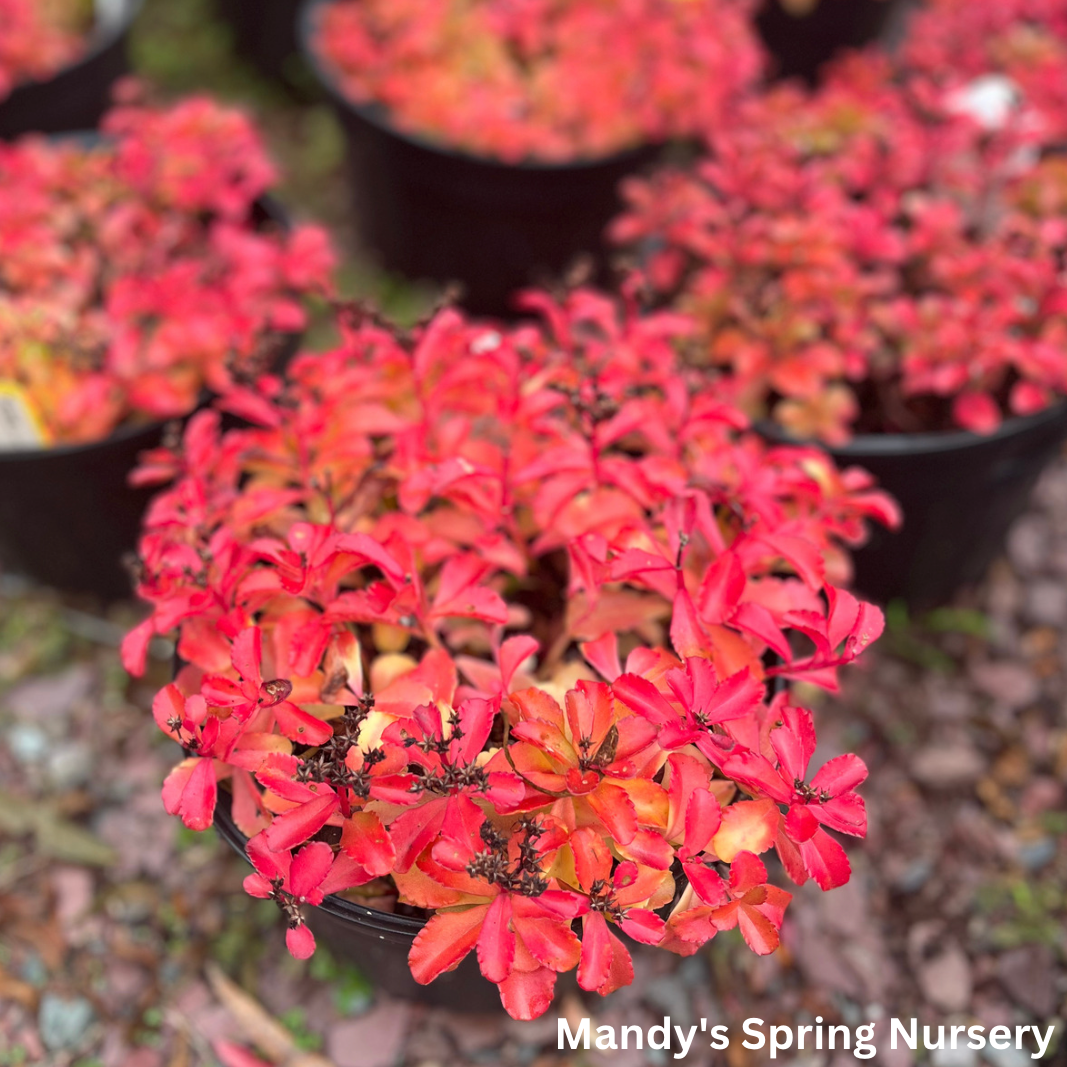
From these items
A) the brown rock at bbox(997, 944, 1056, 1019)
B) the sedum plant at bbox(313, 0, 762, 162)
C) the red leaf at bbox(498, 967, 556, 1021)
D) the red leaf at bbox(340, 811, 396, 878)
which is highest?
the sedum plant at bbox(313, 0, 762, 162)

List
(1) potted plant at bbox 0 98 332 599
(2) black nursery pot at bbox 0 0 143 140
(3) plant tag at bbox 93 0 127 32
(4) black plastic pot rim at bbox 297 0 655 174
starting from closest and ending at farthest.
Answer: (1) potted plant at bbox 0 98 332 599, (4) black plastic pot rim at bbox 297 0 655 174, (2) black nursery pot at bbox 0 0 143 140, (3) plant tag at bbox 93 0 127 32

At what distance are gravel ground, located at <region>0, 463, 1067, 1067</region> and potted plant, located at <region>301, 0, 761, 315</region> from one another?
1.39 m

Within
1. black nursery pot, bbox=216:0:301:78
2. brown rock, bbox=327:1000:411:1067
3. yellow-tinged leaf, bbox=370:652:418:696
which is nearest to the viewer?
yellow-tinged leaf, bbox=370:652:418:696

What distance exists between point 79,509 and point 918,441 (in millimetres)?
1578

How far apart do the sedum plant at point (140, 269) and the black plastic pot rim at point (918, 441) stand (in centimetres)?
90

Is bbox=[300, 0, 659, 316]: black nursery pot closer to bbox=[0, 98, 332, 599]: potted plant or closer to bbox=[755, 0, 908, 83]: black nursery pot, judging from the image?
bbox=[0, 98, 332, 599]: potted plant

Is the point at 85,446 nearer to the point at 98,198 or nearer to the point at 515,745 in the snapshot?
the point at 98,198

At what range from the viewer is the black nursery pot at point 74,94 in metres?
2.45

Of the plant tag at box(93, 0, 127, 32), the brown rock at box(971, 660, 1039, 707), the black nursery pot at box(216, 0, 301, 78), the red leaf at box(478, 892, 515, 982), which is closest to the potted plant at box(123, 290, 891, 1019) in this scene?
the red leaf at box(478, 892, 515, 982)

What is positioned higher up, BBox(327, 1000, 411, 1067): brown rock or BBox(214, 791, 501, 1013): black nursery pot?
BBox(214, 791, 501, 1013): black nursery pot

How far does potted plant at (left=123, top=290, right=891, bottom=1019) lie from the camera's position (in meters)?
0.93

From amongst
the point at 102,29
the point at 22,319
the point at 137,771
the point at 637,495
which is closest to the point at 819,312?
the point at 637,495

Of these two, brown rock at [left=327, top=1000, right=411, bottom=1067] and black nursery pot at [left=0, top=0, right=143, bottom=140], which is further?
black nursery pot at [left=0, top=0, right=143, bottom=140]

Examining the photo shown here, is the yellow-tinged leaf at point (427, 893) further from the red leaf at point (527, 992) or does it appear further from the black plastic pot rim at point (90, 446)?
the black plastic pot rim at point (90, 446)
